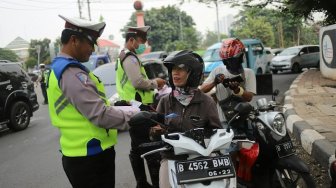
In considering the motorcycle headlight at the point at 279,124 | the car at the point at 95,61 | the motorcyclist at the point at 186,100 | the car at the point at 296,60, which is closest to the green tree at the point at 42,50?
the car at the point at 296,60

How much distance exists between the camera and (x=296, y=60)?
925 inches

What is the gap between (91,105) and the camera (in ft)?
8.03

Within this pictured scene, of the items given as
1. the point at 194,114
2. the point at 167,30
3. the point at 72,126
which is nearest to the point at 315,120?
the point at 194,114

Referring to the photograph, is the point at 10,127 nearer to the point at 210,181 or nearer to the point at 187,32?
the point at 210,181

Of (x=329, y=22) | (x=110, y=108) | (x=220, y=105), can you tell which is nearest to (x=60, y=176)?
(x=220, y=105)

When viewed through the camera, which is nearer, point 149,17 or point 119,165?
point 119,165

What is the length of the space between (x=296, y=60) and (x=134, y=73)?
826 inches

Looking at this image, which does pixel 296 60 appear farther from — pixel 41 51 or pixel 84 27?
pixel 41 51

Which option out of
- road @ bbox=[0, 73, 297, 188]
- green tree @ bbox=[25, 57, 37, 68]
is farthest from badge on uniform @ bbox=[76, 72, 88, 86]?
green tree @ bbox=[25, 57, 37, 68]

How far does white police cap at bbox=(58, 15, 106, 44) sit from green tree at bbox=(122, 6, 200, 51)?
51922mm

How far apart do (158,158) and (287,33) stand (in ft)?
178

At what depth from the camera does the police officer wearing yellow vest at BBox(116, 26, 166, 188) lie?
4.11 m

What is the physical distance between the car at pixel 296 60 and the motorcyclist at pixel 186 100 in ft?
70.0

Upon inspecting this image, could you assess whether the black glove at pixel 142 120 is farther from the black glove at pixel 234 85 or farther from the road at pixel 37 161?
the road at pixel 37 161
